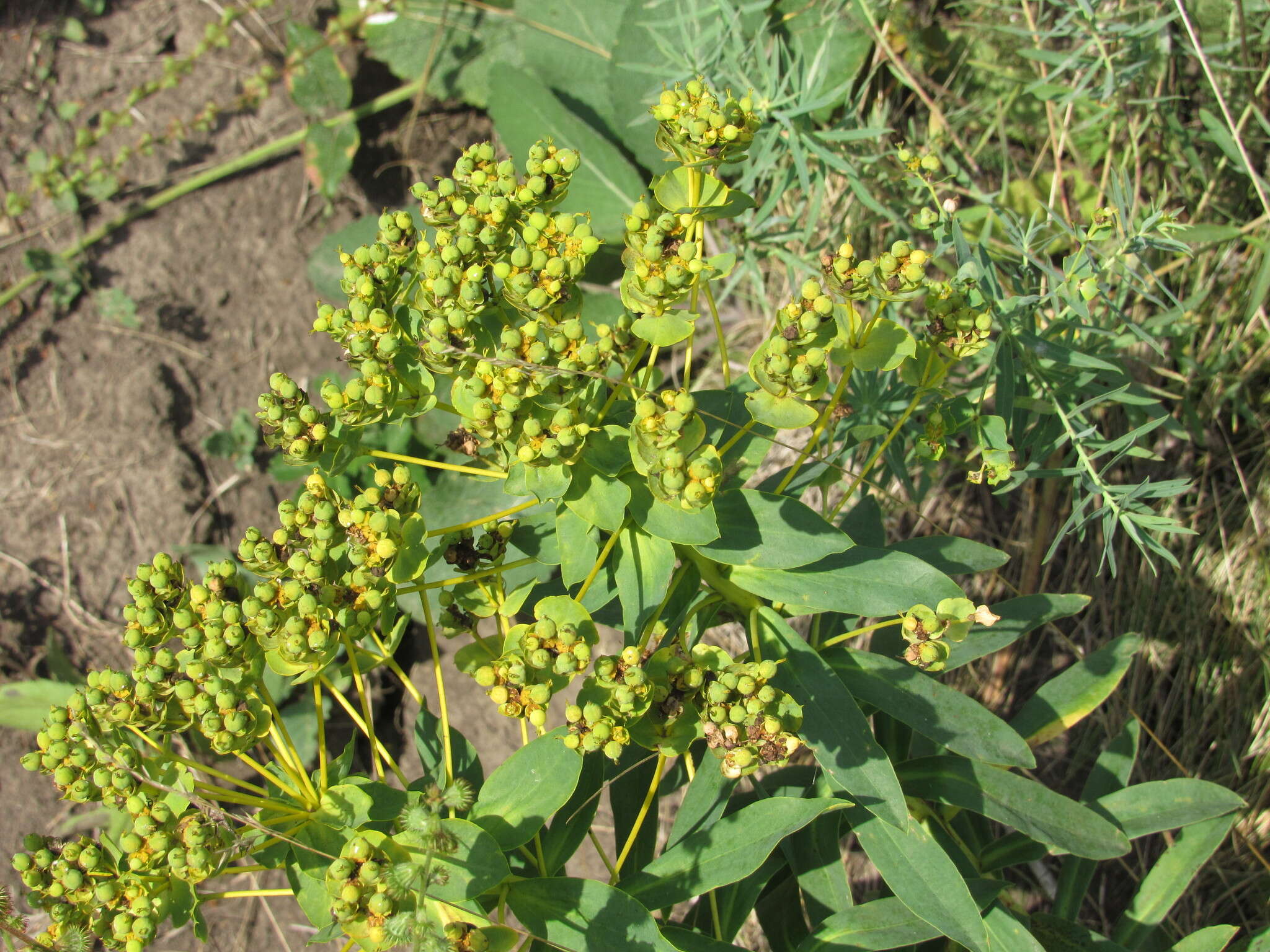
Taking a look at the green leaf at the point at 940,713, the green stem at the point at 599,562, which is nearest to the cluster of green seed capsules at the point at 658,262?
the green stem at the point at 599,562

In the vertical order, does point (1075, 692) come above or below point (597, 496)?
below

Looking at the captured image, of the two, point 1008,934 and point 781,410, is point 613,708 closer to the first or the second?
point 781,410

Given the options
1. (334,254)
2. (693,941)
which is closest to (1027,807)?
(693,941)

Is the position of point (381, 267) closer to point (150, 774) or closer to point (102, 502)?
point (150, 774)

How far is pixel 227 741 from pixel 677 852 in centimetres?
93

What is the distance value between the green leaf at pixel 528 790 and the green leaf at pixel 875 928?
79 cm

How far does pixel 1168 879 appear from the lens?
98.7 inches

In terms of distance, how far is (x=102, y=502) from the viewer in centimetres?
409

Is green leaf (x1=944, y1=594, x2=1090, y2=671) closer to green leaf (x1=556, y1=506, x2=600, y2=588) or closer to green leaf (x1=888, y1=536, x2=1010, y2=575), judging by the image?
green leaf (x1=888, y1=536, x2=1010, y2=575)

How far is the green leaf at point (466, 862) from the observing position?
170cm

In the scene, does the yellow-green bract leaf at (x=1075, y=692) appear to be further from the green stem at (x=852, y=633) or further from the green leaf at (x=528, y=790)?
the green leaf at (x=528, y=790)

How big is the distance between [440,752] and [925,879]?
110 centimetres

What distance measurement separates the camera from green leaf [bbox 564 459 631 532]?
5.85 ft

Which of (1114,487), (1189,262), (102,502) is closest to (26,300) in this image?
(102,502)
